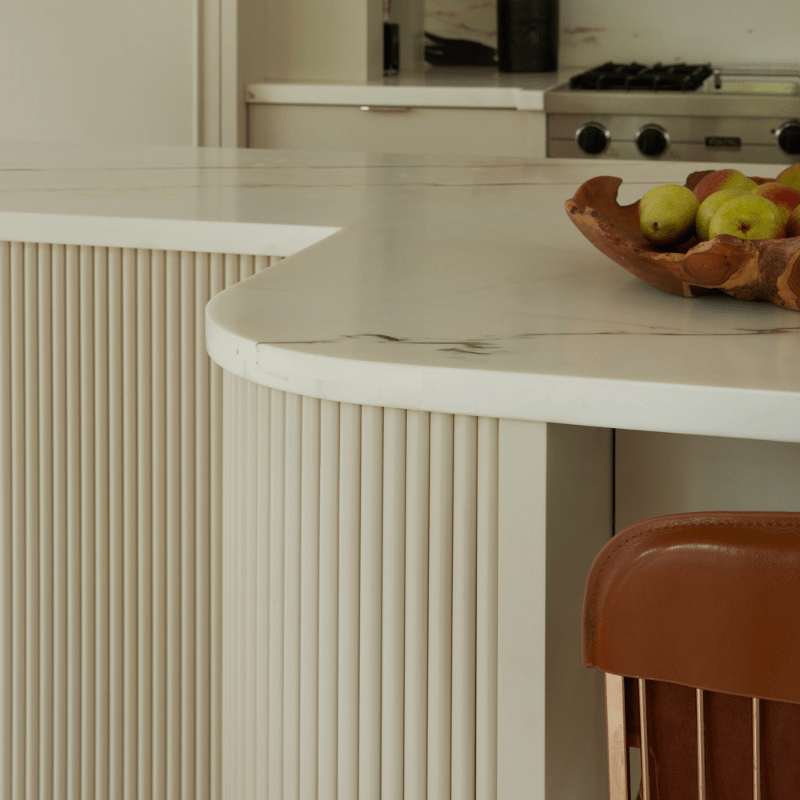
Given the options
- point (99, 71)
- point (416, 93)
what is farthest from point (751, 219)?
point (99, 71)

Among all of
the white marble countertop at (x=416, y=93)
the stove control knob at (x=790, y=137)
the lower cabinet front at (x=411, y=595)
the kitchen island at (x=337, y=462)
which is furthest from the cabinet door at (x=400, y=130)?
the lower cabinet front at (x=411, y=595)

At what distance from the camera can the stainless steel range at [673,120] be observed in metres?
2.70

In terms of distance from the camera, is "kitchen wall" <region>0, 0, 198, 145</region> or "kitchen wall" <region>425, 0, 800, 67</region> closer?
"kitchen wall" <region>0, 0, 198, 145</region>

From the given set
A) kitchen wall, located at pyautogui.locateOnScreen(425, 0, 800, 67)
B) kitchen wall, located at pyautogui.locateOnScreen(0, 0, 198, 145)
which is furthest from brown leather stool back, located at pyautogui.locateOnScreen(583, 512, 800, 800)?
kitchen wall, located at pyautogui.locateOnScreen(425, 0, 800, 67)

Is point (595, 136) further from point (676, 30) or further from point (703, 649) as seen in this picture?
point (703, 649)

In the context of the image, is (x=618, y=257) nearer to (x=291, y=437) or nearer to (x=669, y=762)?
(x=291, y=437)

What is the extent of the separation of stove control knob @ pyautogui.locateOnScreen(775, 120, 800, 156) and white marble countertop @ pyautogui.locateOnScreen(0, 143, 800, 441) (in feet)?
4.56

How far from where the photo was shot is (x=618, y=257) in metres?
0.85

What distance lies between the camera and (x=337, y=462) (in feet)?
2.43

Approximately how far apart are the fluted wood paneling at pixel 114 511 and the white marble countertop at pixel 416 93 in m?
1.90

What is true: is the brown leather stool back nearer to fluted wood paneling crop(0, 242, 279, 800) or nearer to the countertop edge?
the countertop edge

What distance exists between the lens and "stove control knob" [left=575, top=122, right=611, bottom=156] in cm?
280

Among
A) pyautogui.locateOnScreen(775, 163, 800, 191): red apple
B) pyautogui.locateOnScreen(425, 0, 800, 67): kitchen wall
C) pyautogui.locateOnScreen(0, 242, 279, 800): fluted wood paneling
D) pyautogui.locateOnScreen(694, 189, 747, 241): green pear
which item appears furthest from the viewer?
pyautogui.locateOnScreen(425, 0, 800, 67): kitchen wall

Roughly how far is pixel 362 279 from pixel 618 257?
0.22 metres
